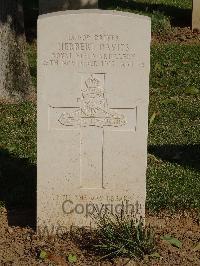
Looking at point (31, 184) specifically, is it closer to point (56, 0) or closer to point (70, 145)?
point (70, 145)

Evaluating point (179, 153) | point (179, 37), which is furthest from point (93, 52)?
point (179, 37)

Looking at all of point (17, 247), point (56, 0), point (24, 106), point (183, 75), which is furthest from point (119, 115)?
point (56, 0)

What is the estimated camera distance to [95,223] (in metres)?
5.50

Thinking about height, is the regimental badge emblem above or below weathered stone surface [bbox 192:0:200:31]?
below

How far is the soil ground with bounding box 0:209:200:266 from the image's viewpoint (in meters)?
5.17

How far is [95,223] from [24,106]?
3.56 meters

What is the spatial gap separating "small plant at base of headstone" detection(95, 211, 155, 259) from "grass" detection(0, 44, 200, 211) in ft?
2.61

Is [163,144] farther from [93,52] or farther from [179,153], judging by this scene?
[93,52]

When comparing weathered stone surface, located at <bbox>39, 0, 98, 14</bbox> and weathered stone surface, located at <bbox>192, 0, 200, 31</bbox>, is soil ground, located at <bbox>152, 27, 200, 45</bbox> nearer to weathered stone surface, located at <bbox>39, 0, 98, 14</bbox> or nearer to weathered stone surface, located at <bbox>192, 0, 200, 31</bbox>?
weathered stone surface, located at <bbox>192, 0, 200, 31</bbox>

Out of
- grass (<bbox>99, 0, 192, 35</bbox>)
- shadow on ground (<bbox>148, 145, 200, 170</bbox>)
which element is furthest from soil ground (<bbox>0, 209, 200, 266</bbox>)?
grass (<bbox>99, 0, 192, 35</bbox>)

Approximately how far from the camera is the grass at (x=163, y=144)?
6.23 meters

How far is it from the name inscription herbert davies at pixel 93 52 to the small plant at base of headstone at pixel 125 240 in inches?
48.4

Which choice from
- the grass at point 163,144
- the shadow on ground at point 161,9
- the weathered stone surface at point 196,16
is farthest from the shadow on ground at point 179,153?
the shadow on ground at point 161,9

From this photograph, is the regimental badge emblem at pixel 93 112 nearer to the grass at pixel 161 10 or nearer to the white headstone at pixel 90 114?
the white headstone at pixel 90 114
